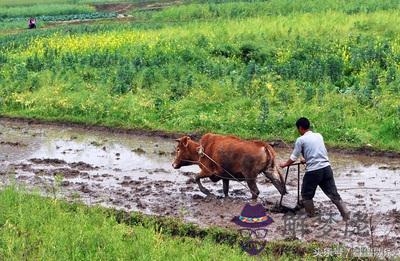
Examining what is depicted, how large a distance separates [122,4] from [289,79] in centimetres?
3918

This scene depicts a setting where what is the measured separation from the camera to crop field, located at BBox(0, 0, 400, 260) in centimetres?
860

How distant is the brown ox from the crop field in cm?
55

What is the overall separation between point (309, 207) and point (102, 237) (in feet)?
10.7

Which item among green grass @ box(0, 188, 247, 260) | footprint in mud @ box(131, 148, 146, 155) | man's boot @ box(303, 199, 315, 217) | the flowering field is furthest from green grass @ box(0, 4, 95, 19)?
man's boot @ box(303, 199, 315, 217)

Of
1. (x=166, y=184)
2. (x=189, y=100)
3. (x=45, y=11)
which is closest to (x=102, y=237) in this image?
(x=166, y=184)

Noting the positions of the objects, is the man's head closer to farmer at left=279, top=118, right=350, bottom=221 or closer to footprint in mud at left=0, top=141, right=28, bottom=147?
farmer at left=279, top=118, right=350, bottom=221

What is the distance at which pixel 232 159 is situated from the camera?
1048 centimetres

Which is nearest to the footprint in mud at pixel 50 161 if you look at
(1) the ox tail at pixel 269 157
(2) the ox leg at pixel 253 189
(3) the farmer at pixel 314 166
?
(2) the ox leg at pixel 253 189

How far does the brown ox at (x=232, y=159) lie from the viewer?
10.1m

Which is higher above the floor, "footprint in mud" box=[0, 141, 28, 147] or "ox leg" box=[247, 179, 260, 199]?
"ox leg" box=[247, 179, 260, 199]

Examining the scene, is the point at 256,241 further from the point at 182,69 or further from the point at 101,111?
the point at 182,69

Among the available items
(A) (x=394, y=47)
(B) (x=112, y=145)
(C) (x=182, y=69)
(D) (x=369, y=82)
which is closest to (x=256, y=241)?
(B) (x=112, y=145)

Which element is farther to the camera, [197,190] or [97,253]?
[197,190]

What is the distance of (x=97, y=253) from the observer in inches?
301
